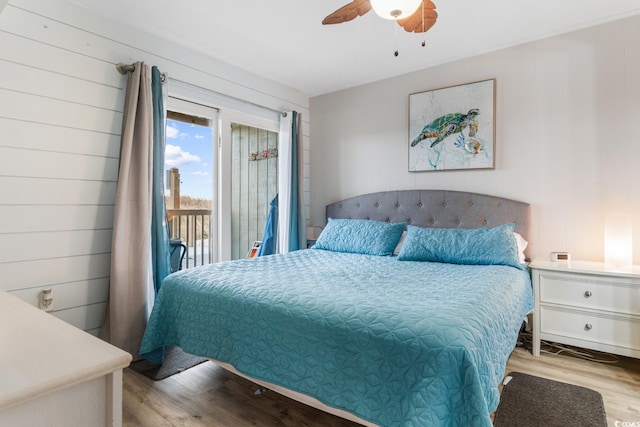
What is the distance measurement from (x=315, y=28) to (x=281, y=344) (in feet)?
7.55

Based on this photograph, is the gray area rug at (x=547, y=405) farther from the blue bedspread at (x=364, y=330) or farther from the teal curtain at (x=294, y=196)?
the teal curtain at (x=294, y=196)

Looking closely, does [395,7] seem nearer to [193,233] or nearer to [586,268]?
[586,268]

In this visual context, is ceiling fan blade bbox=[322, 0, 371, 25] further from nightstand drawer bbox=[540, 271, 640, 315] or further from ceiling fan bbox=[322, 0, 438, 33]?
nightstand drawer bbox=[540, 271, 640, 315]

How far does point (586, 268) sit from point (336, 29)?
246 centimetres

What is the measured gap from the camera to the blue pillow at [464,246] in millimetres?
2484

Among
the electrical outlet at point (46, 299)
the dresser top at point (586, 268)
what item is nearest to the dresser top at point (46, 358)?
the electrical outlet at point (46, 299)

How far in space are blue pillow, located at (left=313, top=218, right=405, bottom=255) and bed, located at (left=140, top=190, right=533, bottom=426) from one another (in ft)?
0.63

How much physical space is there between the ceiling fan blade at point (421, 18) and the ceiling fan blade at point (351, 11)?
0.62 feet

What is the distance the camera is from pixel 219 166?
331 centimetres

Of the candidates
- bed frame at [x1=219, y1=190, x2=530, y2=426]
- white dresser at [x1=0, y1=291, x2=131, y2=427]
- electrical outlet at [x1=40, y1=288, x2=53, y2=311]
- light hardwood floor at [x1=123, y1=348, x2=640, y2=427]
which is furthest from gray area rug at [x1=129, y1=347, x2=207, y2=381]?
bed frame at [x1=219, y1=190, x2=530, y2=426]

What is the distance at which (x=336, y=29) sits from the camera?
270cm

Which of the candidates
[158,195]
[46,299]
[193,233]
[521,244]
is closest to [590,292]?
[521,244]

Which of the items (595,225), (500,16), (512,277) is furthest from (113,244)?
(595,225)

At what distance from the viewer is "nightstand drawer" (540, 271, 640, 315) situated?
2.19 meters
